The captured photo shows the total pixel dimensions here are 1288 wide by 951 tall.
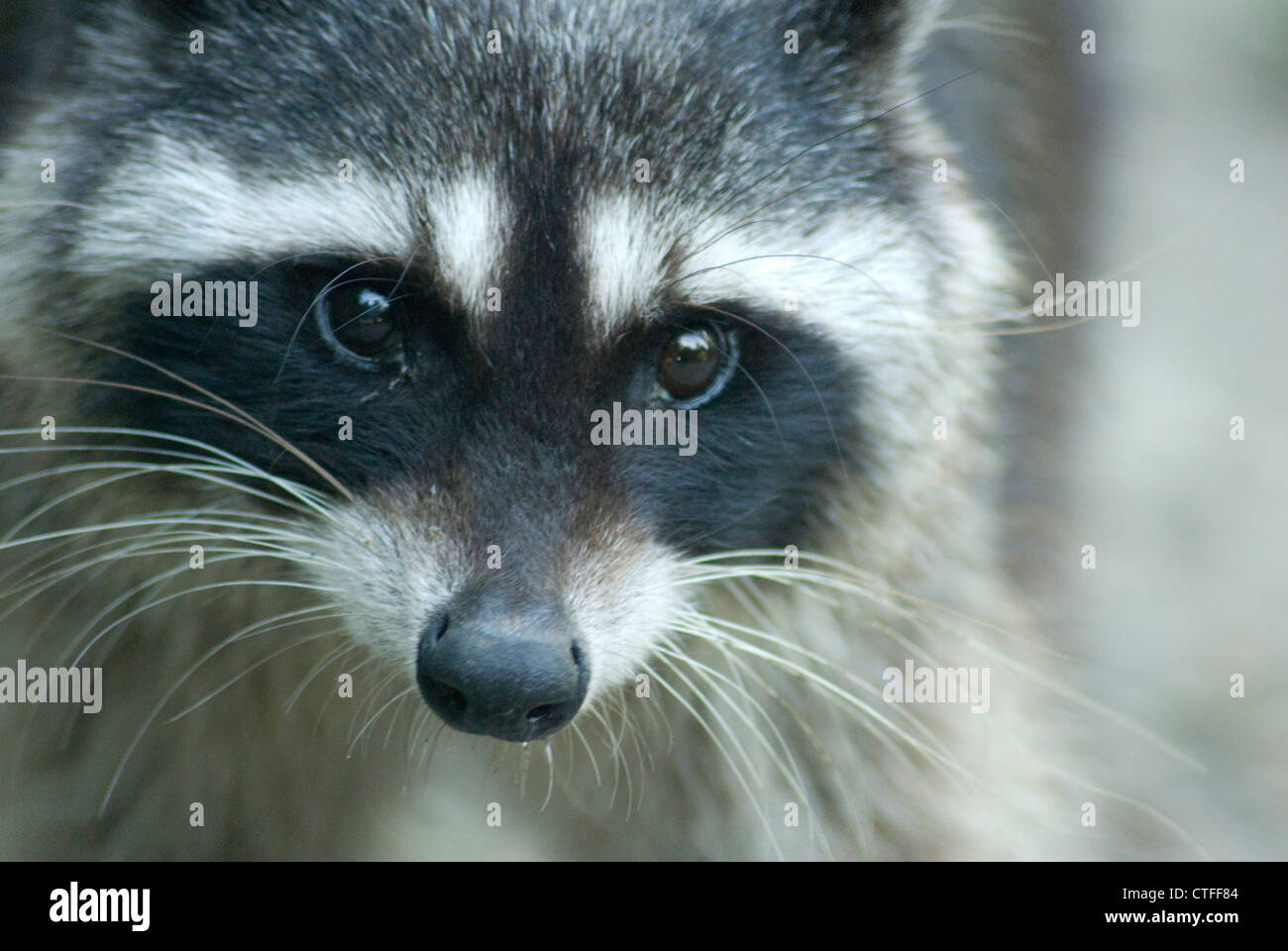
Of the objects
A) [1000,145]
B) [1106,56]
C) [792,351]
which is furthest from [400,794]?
[1106,56]

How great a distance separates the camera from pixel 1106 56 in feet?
11.1

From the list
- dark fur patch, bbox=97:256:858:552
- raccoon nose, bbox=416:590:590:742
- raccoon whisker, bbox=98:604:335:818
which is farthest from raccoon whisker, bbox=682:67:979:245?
raccoon whisker, bbox=98:604:335:818

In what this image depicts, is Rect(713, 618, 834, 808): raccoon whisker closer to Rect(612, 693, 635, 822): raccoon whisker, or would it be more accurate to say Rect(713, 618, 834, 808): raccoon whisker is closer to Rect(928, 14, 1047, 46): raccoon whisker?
Rect(612, 693, 635, 822): raccoon whisker

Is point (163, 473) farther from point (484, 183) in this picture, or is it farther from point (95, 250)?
point (484, 183)

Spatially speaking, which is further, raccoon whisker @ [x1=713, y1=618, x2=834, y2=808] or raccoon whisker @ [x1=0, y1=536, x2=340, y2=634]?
raccoon whisker @ [x1=713, y1=618, x2=834, y2=808]

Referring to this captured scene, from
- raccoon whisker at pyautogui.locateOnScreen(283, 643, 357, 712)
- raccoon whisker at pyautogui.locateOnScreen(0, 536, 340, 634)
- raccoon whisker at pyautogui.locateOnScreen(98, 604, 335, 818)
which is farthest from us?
raccoon whisker at pyautogui.locateOnScreen(98, 604, 335, 818)

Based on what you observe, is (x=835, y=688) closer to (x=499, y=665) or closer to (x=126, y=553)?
(x=499, y=665)

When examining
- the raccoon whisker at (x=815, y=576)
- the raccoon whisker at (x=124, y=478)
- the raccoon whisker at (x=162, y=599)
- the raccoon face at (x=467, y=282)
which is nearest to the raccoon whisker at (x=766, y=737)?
the raccoon whisker at (x=815, y=576)

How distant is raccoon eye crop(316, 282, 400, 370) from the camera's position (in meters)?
1.97

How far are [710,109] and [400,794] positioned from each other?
4.78ft

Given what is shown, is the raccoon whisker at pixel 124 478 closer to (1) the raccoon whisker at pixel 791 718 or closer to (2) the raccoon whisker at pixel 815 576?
(2) the raccoon whisker at pixel 815 576

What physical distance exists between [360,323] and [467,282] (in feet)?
0.57

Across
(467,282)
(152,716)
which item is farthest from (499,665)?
(152,716)

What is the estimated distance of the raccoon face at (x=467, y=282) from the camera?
1922 millimetres
